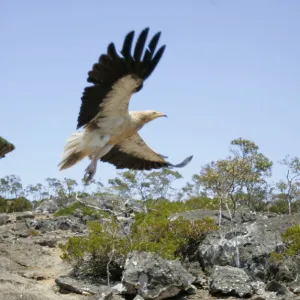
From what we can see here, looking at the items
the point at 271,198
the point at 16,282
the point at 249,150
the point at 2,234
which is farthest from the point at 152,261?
the point at 271,198

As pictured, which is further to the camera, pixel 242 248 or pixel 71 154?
pixel 242 248

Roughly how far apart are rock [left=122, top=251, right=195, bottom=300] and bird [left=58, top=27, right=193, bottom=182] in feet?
15.5

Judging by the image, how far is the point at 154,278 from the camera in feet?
39.6

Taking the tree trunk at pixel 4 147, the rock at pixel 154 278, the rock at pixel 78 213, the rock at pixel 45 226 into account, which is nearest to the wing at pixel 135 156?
the rock at pixel 154 278

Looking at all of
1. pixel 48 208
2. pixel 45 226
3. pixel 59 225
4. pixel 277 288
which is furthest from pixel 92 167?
pixel 48 208

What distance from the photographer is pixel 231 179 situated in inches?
680

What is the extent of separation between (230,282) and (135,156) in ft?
17.2

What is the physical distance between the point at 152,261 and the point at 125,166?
4295mm

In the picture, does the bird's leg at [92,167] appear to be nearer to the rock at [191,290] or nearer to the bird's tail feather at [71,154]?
the bird's tail feather at [71,154]

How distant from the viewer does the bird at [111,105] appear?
258 inches

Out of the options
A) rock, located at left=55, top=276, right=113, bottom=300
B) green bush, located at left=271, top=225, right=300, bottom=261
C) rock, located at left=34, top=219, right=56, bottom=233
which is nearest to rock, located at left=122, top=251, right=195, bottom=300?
rock, located at left=55, top=276, right=113, bottom=300

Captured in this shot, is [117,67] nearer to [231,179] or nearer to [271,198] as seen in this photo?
[231,179]

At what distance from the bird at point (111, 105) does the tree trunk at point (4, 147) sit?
8.47m

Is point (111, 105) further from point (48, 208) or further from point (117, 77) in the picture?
point (48, 208)
